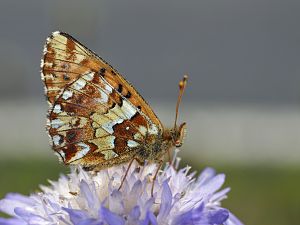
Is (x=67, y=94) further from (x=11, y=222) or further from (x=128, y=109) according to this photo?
(x=11, y=222)

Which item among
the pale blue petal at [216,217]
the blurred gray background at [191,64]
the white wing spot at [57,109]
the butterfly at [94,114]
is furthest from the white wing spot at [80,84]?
the blurred gray background at [191,64]

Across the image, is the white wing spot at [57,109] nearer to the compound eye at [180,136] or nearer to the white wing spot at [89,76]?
the white wing spot at [89,76]

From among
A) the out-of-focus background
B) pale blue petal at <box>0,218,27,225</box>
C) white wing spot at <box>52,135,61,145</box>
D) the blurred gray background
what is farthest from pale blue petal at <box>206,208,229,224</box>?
the blurred gray background

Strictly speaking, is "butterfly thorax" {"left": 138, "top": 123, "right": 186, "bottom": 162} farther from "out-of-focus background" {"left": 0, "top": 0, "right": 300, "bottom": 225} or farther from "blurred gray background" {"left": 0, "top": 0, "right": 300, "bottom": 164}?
"blurred gray background" {"left": 0, "top": 0, "right": 300, "bottom": 164}

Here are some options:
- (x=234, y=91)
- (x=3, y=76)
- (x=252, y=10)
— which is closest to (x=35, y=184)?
(x=3, y=76)

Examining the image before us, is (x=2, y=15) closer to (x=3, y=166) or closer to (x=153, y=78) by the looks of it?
(x=153, y=78)

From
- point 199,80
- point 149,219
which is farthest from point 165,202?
point 199,80
